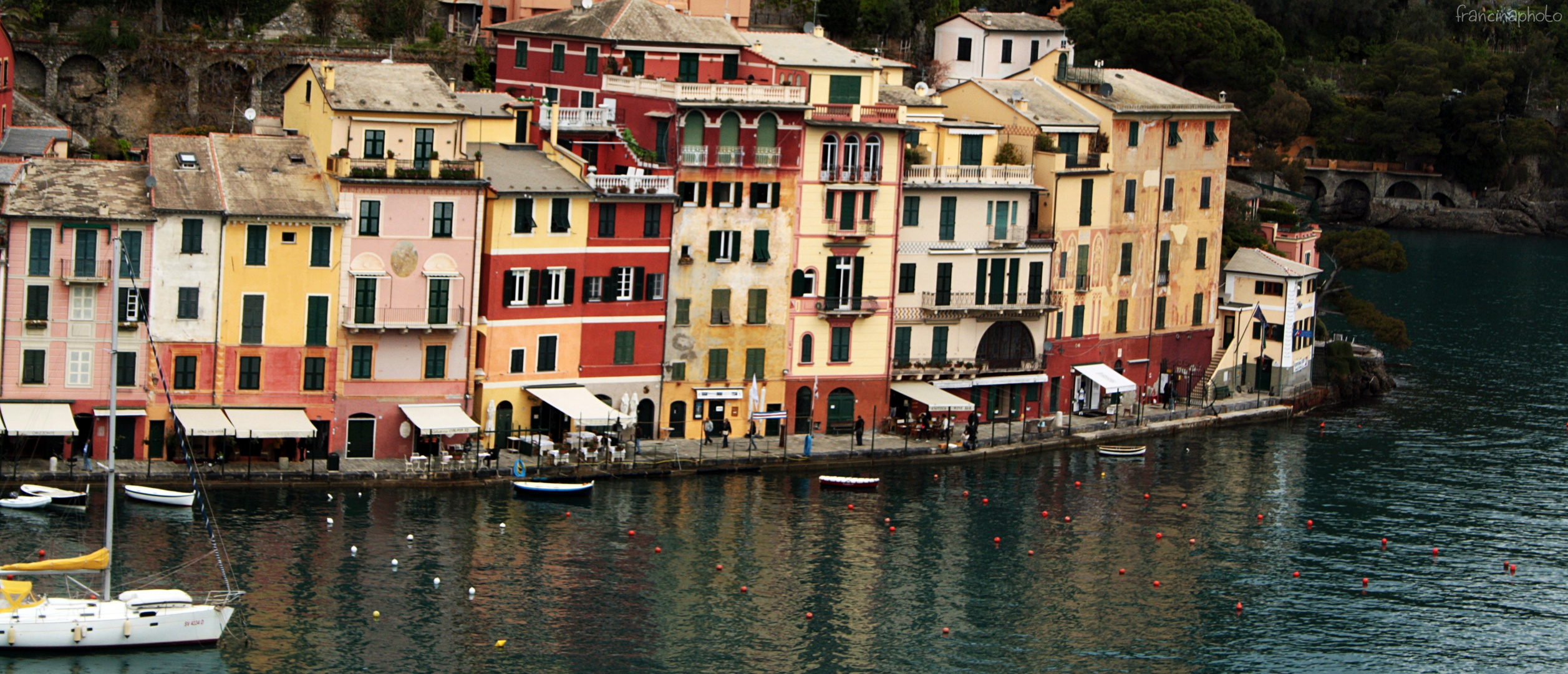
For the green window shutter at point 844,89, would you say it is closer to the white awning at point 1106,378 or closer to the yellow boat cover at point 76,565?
the white awning at point 1106,378

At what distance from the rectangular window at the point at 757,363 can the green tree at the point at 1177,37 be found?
7641 cm

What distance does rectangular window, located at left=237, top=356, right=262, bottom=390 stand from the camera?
9100cm

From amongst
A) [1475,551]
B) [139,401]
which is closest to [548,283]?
[139,401]

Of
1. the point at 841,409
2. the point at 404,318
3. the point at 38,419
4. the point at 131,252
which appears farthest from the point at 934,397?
the point at 38,419

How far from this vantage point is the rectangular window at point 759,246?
102188mm

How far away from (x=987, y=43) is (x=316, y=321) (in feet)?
258

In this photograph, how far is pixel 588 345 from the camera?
98688 millimetres

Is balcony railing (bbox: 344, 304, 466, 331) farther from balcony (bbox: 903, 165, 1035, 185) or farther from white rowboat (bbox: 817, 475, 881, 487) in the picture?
balcony (bbox: 903, 165, 1035, 185)

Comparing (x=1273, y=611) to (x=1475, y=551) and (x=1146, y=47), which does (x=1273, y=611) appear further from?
(x=1146, y=47)

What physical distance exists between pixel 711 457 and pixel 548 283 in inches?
393

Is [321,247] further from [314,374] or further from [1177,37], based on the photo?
[1177,37]

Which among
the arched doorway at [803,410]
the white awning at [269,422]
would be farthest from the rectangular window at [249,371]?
the arched doorway at [803,410]

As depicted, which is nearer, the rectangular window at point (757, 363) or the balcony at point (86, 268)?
the balcony at point (86, 268)

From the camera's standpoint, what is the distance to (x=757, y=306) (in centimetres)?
10288
